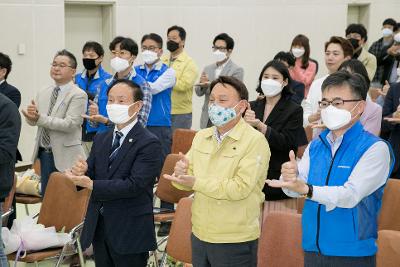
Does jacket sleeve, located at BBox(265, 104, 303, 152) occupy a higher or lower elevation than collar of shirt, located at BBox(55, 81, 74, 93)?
lower

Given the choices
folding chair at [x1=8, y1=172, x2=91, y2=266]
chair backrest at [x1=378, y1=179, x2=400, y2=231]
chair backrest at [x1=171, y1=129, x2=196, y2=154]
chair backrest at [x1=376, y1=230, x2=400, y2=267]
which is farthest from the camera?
chair backrest at [x1=171, y1=129, x2=196, y2=154]

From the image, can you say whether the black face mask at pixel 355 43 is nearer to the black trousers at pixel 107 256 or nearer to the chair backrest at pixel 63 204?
the chair backrest at pixel 63 204

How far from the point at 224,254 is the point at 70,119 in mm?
2296

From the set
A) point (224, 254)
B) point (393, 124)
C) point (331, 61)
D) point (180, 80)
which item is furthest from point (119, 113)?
point (180, 80)

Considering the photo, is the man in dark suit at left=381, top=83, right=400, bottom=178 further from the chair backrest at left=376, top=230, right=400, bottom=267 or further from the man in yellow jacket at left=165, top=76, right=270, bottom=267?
the man in yellow jacket at left=165, top=76, right=270, bottom=267

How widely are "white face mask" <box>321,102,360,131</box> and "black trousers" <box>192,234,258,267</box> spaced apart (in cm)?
77

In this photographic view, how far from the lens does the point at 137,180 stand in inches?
132

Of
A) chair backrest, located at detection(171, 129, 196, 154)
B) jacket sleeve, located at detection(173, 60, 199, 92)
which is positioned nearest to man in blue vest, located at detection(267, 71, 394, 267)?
chair backrest, located at detection(171, 129, 196, 154)

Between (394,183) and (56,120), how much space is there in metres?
2.54

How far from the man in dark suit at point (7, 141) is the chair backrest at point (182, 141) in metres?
2.22

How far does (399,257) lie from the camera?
3078mm

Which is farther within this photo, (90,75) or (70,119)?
(90,75)

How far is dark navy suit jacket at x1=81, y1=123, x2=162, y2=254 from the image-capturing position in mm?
3369

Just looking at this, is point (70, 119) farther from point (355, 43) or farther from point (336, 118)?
point (355, 43)
